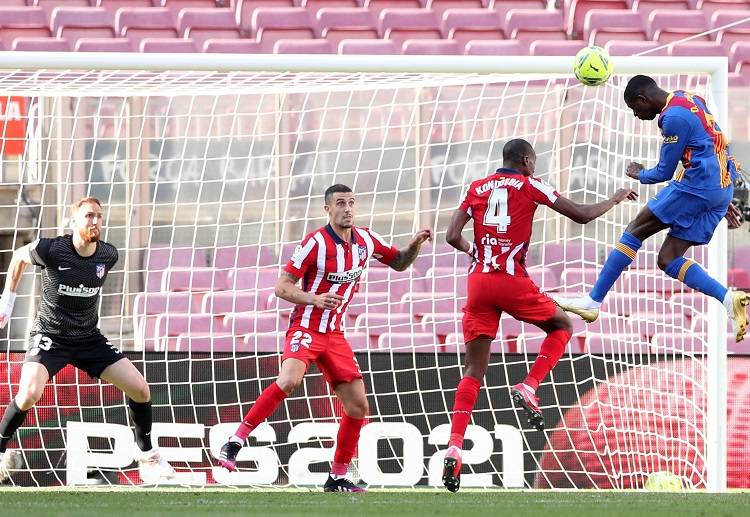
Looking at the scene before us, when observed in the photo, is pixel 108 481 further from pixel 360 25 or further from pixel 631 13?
pixel 631 13

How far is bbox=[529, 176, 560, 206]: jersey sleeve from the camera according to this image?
6.89m

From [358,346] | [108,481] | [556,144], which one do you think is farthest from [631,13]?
[108,481]

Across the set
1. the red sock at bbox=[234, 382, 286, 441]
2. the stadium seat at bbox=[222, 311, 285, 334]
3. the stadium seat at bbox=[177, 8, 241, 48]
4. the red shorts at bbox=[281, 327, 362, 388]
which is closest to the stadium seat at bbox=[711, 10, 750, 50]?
the stadium seat at bbox=[177, 8, 241, 48]

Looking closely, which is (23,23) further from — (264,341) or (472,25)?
(264,341)

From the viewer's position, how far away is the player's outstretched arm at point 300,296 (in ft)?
22.3

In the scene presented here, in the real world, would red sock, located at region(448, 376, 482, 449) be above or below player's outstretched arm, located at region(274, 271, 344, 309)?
below

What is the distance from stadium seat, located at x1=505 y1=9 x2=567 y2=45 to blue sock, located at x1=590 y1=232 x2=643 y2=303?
6437 millimetres

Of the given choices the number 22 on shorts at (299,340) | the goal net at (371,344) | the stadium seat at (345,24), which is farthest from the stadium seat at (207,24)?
the number 22 on shorts at (299,340)

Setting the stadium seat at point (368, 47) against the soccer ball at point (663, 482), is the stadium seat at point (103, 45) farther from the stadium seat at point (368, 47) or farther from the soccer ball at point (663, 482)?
the soccer ball at point (663, 482)

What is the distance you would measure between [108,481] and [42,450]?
1.66ft

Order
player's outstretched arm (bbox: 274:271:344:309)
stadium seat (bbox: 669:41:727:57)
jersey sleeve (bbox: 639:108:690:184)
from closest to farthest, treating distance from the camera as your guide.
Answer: jersey sleeve (bbox: 639:108:690:184), player's outstretched arm (bbox: 274:271:344:309), stadium seat (bbox: 669:41:727:57)

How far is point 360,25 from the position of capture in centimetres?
1309

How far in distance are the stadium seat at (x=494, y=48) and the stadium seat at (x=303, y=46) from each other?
141 centimetres

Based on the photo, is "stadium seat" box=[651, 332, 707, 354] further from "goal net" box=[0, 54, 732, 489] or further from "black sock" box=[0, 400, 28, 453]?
"black sock" box=[0, 400, 28, 453]
